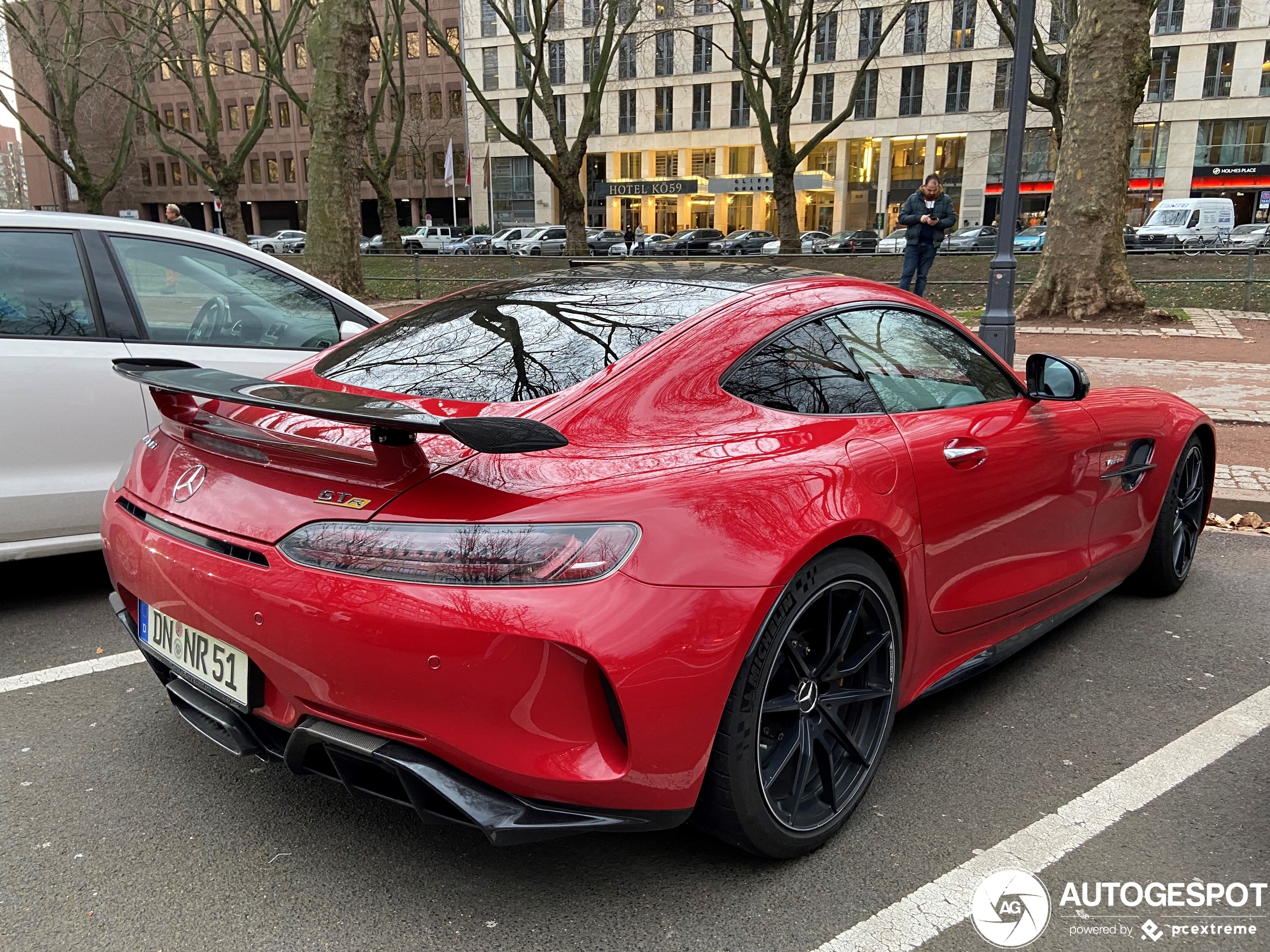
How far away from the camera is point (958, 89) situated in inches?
2194

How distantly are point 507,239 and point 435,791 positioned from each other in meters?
46.2

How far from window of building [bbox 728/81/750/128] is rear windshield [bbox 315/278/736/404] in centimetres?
6121

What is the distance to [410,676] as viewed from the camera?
199 cm

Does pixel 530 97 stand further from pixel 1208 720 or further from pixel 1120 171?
pixel 1208 720

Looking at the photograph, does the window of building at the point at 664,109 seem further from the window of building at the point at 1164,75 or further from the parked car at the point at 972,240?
the window of building at the point at 1164,75

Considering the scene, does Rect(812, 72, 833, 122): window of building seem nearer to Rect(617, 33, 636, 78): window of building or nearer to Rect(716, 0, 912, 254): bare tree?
Rect(617, 33, 636, 78): window of building

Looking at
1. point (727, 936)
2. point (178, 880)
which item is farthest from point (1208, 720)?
point (178, 880)

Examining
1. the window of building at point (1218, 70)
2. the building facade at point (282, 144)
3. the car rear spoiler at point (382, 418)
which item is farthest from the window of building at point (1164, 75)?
the car rear spoiler at point (382, 418)

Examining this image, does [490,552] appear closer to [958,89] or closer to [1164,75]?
[958,89]

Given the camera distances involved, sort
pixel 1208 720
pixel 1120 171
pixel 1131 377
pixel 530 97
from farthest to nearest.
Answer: pixel 530 97, pixel 1120 171, pixel 1131 377, pixel 1208 720

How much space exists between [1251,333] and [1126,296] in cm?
180

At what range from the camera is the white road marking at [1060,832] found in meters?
2.21

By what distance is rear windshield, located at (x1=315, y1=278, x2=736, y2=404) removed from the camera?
2531 mm

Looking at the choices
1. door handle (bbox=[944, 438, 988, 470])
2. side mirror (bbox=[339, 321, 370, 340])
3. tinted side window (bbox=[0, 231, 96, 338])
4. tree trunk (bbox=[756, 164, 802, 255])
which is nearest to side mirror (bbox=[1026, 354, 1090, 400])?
door handle (bbox=[944, 438, 988, 470])
